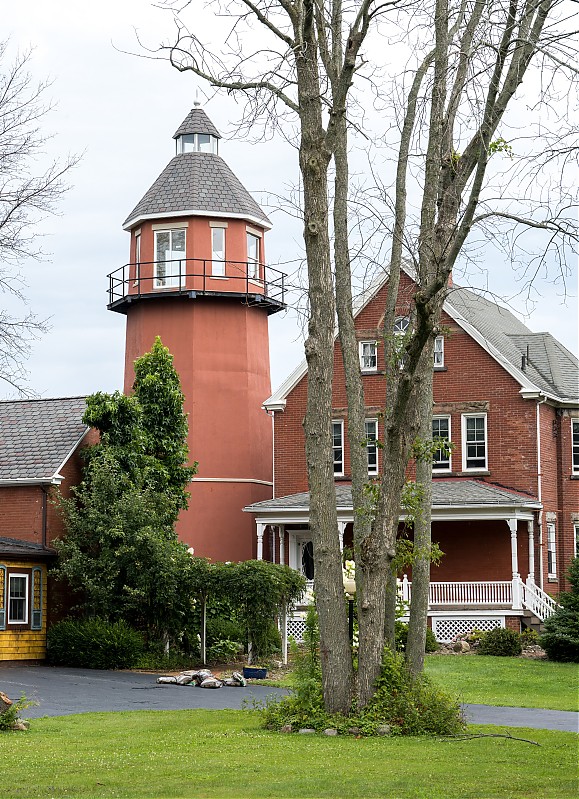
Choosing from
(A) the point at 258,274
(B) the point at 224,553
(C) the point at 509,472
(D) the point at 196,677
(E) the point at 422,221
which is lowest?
(D) the point at 196,677

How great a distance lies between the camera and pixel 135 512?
2756cm

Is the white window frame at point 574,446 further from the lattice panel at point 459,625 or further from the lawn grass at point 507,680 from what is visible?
the lawn grass at point 507,680

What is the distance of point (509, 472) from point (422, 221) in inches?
767

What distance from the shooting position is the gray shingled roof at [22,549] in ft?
91.4

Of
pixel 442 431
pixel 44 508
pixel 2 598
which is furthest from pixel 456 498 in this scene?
pixel 2 598

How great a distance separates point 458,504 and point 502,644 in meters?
4.14

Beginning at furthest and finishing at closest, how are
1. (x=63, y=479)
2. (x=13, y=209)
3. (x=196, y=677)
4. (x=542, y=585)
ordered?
(x=542, y=585) → (x=63, y=479) → (x=196, y=677) → (x=13, y=209)

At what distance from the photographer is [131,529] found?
27.7 m

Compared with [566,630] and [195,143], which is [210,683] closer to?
[566,630]

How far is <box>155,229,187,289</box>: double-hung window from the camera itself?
37.6m

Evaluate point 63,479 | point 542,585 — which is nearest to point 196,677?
point 63,479

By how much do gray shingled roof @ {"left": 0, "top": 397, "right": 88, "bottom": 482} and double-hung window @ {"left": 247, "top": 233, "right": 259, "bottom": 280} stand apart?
27.3ft

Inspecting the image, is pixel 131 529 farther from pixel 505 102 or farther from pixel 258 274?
pixel 505 102

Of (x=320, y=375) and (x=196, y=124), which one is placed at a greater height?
(x=196, y=124)
